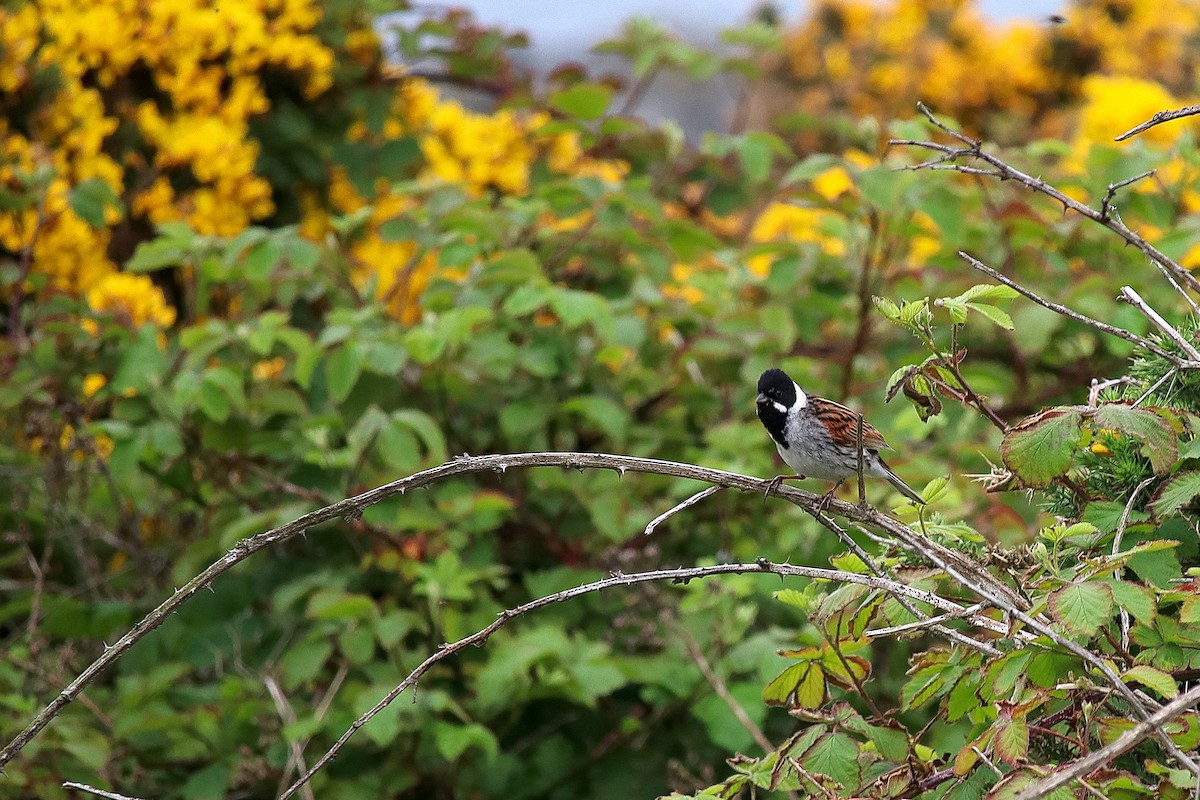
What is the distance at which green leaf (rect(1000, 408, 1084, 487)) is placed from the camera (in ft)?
6.37

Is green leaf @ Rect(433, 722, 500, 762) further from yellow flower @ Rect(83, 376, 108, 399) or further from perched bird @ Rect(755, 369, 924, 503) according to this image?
yellow flower @ Rect(83, 376, 108, 399)

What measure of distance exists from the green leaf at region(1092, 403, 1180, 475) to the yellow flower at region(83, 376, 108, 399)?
3.54m

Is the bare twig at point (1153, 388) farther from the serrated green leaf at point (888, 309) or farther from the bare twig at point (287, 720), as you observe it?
the bare twig at point (287, 720)

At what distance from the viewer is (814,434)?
11.0 feet

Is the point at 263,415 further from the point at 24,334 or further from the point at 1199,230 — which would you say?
the point at 1199,230

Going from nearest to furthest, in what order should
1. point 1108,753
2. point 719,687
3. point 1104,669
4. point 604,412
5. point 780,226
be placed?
point 1108,753
point 1104,669
point 719,687
point 604,412
point 780,226

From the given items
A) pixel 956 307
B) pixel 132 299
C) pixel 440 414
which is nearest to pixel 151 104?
pixel 132 299

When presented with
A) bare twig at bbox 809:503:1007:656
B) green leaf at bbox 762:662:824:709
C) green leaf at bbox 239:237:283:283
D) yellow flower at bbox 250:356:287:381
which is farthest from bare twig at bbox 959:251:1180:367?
yellow flower at bbox 250:356:287:381

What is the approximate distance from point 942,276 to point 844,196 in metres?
0.45

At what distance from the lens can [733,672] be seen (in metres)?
3.94

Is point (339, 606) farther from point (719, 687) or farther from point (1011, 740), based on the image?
point (1011, 740)

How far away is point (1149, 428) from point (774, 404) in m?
1.57

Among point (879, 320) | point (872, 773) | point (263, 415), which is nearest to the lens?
point (872, 773)

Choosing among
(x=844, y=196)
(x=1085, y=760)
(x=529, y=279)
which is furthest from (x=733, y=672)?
(x=1085, y=760)
